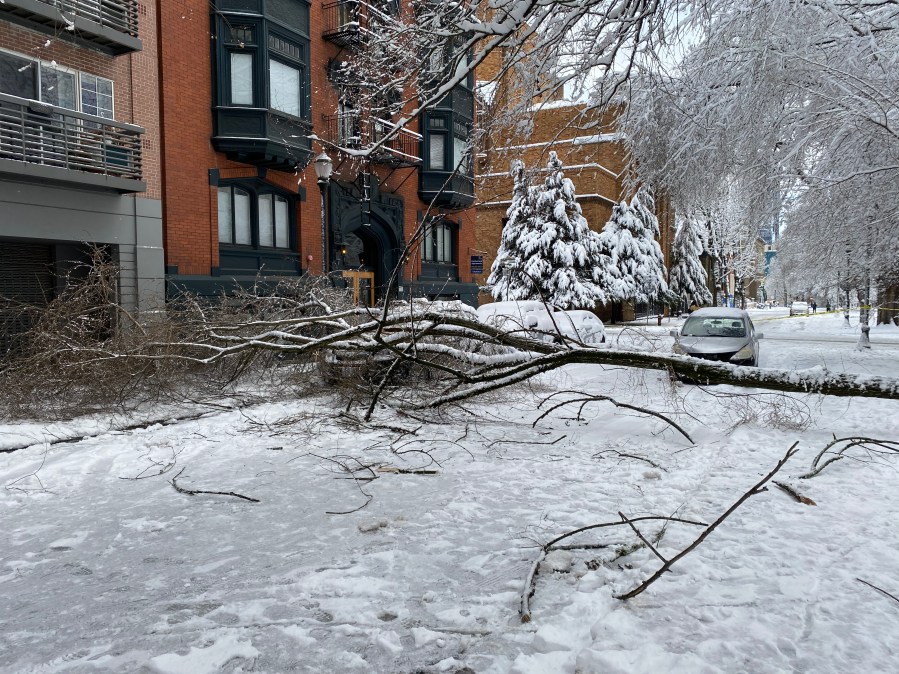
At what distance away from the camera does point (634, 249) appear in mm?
35250

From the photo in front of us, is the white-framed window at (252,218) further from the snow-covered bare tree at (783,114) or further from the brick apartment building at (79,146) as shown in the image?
the snow-covered bare tree at (783,114)

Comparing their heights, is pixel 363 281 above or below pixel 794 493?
above

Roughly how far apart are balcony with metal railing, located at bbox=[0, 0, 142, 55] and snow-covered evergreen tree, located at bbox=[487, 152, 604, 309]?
17782 millimetres

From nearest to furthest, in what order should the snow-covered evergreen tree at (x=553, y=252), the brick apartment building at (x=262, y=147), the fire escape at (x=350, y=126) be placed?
the brick apartment building at (x=262, y=147) → the fire escape at (x=350, y=126) → the snow-covered evergreen tree at (x=553, y=252)

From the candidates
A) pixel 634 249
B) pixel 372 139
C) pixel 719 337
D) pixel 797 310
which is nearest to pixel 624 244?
pixel 634 249

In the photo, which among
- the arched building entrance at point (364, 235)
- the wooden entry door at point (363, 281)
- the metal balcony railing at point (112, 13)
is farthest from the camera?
the wooden entry door at point (363, 281)

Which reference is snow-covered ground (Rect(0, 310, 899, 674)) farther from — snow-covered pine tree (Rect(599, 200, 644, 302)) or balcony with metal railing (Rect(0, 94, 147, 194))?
snow-covered pine tree (Rect(599, 200, 644, 302))

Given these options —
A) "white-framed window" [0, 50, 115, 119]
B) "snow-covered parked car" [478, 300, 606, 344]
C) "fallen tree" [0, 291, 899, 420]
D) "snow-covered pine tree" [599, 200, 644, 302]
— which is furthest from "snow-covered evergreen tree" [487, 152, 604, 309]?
"fallen tree" [0, 291, 899, 420]

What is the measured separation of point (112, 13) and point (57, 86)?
211cm

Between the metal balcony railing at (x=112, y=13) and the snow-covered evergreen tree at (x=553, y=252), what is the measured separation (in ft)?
58.1

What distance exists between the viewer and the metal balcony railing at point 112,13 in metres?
13.4

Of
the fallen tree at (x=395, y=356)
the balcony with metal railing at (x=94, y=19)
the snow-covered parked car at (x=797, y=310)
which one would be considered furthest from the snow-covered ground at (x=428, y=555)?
the snow-covered parked car at (x=797, y=310)

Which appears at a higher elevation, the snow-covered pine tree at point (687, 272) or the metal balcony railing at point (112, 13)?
the metal balcony railing at point (112, 13)

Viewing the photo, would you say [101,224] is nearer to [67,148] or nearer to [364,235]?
[67,148]
